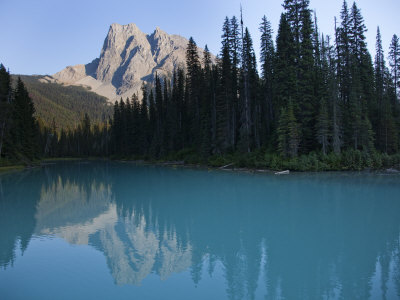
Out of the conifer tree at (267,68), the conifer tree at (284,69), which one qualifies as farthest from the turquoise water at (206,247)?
the conifer tree at (267,68)

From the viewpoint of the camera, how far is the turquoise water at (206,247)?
7.55 metres

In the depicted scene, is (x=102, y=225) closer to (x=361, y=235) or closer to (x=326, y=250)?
(x=326, y=250)

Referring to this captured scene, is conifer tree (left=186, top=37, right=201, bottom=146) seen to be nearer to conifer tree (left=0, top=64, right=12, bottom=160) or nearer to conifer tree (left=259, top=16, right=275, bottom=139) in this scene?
conifer tree (left=259, top=16, right=275, bottom=139)

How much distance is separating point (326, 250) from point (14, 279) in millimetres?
9843

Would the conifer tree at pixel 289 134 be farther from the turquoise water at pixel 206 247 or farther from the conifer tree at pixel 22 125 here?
the conifer tree at pixel 22 125

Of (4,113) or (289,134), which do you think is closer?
(289,134)

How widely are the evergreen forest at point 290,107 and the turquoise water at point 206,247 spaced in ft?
50.9

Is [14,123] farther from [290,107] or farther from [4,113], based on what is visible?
[290,107]

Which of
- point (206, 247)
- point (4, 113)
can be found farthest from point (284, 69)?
point (4, 113)

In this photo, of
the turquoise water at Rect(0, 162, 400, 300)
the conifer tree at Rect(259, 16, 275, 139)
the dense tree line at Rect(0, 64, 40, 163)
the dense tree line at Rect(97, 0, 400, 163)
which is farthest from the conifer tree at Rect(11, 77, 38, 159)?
the conifer tree at Rect(259, 16, 275, 139)

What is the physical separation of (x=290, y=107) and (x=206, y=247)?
90.5 ft

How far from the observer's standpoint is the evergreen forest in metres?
34.4

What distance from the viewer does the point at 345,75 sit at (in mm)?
40750

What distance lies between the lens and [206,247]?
10.5 meters
